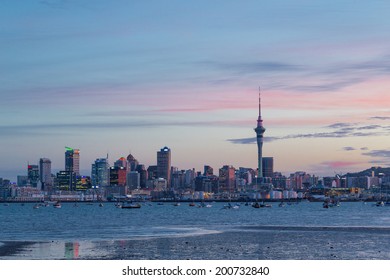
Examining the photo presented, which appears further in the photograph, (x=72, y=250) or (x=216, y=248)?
(x=216, y=248)

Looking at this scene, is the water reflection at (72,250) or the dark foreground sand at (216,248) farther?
the dark foreground sand at (216,248)

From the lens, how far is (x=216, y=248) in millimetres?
68750

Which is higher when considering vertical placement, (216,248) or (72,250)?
(216,248)

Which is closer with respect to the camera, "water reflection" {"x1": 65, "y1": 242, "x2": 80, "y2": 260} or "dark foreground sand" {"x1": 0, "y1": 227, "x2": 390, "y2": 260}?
"water reflection" {"x1": 65, "y1": 242, "x2": 80, "y2": 260}

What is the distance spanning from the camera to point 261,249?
2680 inches

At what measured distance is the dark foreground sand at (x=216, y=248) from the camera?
60.8 metres

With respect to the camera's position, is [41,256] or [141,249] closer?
[41,256]

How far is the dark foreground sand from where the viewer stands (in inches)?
2392
